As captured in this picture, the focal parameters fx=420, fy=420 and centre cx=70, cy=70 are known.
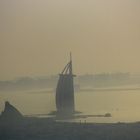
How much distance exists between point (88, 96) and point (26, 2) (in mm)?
768

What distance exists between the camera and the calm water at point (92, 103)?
271cm

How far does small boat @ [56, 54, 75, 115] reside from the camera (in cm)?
275

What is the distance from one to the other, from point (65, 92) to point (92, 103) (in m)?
0.19

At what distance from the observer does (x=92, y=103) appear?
2732 millimetres

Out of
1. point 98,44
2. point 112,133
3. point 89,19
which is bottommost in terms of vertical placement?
point 112,133

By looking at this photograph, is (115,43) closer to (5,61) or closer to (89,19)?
(89,19)

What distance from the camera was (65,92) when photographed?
276 centimetres

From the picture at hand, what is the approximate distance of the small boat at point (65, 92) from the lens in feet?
9.03

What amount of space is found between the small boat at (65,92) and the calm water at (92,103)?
0.03 metres

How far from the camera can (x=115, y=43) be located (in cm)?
281

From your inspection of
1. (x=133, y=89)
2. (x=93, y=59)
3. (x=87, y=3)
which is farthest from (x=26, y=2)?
(x=133, y=89)

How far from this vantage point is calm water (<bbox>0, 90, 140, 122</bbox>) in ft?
8.88

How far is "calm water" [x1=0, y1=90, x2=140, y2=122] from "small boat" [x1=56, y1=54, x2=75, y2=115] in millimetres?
35

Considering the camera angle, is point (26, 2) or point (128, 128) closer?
point (128, 128)
